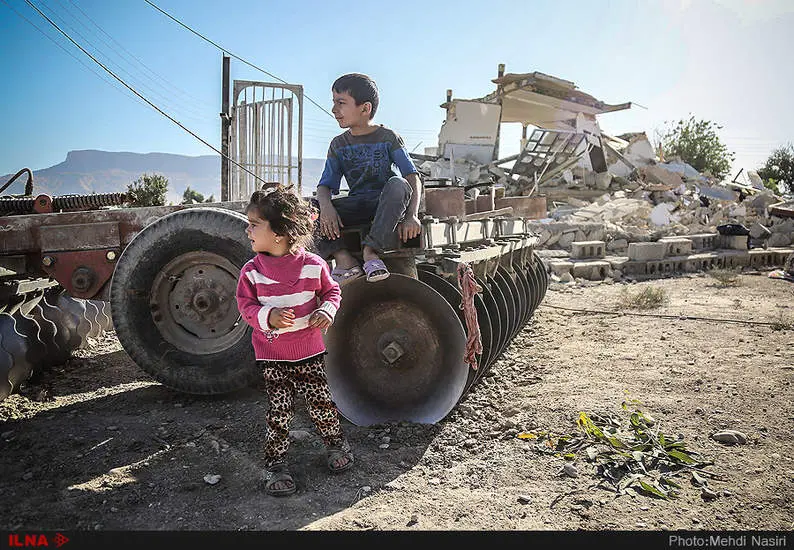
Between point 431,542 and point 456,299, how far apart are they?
1.83 metres

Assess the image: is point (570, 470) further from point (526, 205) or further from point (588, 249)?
point (588, 249)

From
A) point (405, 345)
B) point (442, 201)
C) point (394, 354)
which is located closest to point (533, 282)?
point (442, 201)

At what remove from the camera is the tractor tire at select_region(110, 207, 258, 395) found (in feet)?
12.6

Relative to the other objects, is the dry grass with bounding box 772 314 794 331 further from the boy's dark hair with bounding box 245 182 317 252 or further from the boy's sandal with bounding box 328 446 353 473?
the boy's dark hair with bounding box 245 182 317 252

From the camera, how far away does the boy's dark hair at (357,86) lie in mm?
3482

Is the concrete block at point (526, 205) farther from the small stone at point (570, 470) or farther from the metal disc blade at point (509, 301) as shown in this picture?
the small stone at point (570, 470)

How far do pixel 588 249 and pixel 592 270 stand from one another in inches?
43.7

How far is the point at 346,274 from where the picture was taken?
3.36 m

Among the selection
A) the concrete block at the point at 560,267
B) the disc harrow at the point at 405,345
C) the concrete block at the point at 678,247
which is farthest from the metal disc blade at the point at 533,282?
the concrete block at the point at 678,247

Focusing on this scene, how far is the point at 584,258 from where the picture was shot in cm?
1127

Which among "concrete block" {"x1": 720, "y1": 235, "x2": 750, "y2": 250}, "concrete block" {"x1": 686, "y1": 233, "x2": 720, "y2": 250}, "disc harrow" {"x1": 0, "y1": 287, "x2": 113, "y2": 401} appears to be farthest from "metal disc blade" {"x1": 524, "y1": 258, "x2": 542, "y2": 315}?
"concrete block" {"x1": 720, "y1": 235, "x2": 750, "y2": 250}

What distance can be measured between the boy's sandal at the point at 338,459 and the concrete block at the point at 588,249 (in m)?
9.30

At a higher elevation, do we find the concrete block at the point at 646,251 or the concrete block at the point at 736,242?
the concrete block at the point at 736,242

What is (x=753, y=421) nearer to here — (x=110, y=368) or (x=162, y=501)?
(x=162, y=501)
